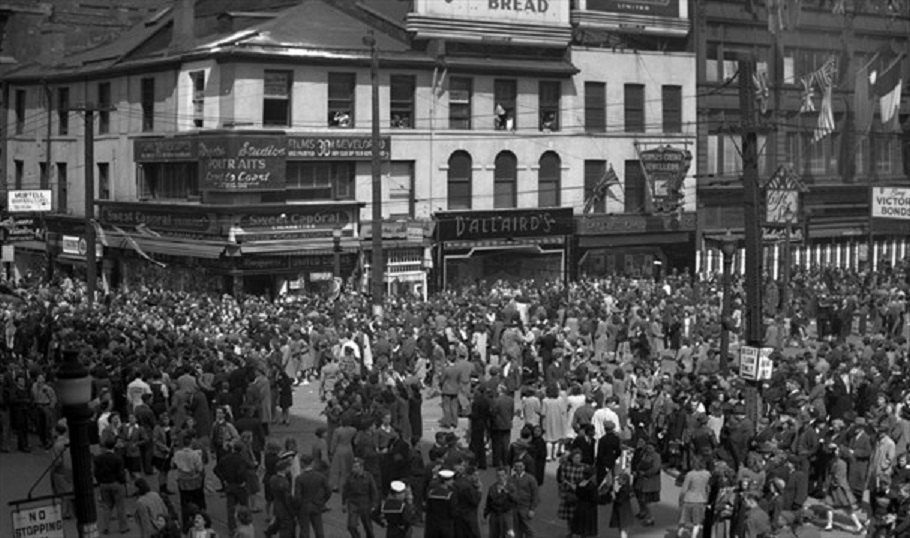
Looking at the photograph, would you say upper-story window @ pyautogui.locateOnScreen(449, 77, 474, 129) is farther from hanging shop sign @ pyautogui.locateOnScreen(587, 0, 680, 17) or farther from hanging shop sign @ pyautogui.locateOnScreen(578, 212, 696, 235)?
hanging shop sign @ pyautogui.locateOnScreen(587, 0, 680, 17)

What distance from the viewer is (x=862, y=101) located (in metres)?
63.1

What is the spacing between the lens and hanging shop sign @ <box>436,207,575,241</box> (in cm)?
5156

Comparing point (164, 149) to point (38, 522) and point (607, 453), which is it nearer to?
point (607, 453)

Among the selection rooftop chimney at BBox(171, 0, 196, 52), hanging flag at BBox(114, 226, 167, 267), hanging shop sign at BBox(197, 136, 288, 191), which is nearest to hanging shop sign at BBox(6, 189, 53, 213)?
hanging flag at BBox(114, 226, 167, 267)

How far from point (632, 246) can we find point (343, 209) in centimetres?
1354

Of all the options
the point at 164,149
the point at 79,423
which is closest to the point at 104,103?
the point at 164,149

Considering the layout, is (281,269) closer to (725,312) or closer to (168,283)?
(168,283)

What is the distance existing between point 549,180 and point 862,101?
16.7 m

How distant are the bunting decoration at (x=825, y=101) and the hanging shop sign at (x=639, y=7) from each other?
22.6ft

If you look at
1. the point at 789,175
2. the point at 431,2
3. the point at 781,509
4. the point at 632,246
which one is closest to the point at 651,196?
the point at 632,246

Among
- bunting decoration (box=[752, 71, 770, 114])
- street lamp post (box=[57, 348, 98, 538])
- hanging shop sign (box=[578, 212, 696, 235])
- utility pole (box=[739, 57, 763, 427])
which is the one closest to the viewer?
street lamp post (box=[57, 348, 98, 538])

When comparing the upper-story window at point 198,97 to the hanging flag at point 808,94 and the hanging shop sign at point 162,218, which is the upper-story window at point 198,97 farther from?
the hanging flag at point 808,94

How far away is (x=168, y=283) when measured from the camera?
51.3m

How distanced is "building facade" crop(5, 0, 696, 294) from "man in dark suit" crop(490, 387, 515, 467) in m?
20.8
